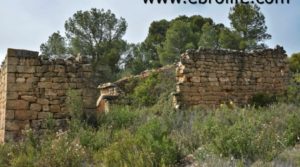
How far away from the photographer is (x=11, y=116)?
9.23 metres

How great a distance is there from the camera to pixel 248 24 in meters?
24.2

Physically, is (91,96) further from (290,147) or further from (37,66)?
(290,147)

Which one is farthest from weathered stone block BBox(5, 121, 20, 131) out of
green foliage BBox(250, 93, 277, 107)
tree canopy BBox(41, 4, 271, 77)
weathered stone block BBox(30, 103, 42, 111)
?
tree canopy BBox(41, 4, 271, 77)

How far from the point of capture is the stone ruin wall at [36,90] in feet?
30.4

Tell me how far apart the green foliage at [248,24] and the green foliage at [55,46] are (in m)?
9.45

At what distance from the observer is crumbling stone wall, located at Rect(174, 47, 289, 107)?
1305 cm

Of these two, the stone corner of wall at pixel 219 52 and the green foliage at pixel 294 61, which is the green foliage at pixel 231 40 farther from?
the stone corner of wall at pixel 219 52

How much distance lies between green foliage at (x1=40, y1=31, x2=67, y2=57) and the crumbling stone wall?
1395 cm

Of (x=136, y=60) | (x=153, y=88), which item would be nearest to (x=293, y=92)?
Result: (x=153, y=88)

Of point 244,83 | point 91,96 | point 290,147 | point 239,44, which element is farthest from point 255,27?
point 290,147

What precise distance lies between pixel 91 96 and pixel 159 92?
20.5ft

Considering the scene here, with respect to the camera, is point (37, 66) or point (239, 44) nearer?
point (37, 66)

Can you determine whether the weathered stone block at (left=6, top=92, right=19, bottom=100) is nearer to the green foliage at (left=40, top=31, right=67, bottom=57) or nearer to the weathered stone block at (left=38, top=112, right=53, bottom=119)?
the weathered stone block at (left=38, top=112, right=53, bottom=119)

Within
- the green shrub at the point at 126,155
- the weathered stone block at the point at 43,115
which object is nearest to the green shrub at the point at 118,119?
the weathered stone block at the point at 43,115
